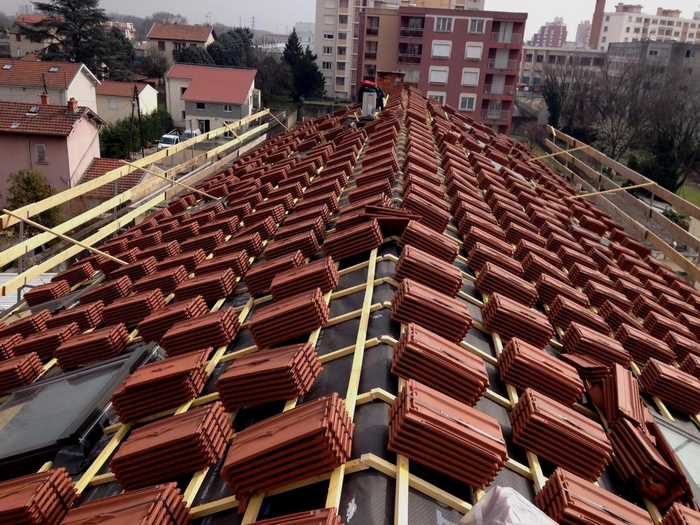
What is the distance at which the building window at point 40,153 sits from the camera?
38125mm

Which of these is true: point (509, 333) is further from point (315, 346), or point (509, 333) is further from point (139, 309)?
point (139, 309)

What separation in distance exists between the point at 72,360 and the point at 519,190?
10.8 meters

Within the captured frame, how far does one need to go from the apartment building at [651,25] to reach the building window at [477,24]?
108320mm

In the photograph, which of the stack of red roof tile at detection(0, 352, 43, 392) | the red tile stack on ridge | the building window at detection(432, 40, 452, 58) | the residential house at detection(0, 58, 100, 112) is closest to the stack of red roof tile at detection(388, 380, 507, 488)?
the red tile stack on ridge

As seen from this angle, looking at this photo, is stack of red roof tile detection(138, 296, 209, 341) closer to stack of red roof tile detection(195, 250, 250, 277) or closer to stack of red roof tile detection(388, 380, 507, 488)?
stack of red roof tile detection(195, 250, 250, 277)

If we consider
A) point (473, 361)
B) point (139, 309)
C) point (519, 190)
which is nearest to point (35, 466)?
point (139, 309)

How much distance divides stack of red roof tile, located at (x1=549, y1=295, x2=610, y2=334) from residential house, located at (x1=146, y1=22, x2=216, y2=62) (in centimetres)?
9469

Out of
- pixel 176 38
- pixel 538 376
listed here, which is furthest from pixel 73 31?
pixel 538 376

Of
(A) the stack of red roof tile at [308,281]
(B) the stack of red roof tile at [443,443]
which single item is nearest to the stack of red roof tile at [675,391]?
(B) the stack of red roof tile at [443,443]

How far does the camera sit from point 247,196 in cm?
1271

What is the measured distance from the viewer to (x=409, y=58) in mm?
63281

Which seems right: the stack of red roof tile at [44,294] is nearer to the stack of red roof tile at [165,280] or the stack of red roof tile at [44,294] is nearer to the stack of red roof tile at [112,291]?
the stack of red roof tile at [112,291]

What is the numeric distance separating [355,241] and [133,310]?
136 inches

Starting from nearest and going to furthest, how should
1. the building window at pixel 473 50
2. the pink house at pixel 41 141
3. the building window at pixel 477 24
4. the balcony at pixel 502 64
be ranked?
the pink house at pixel 41 141, the building window at pixel 477 24, the building window at pixel 473 50, the balcony at pixel 502 64
